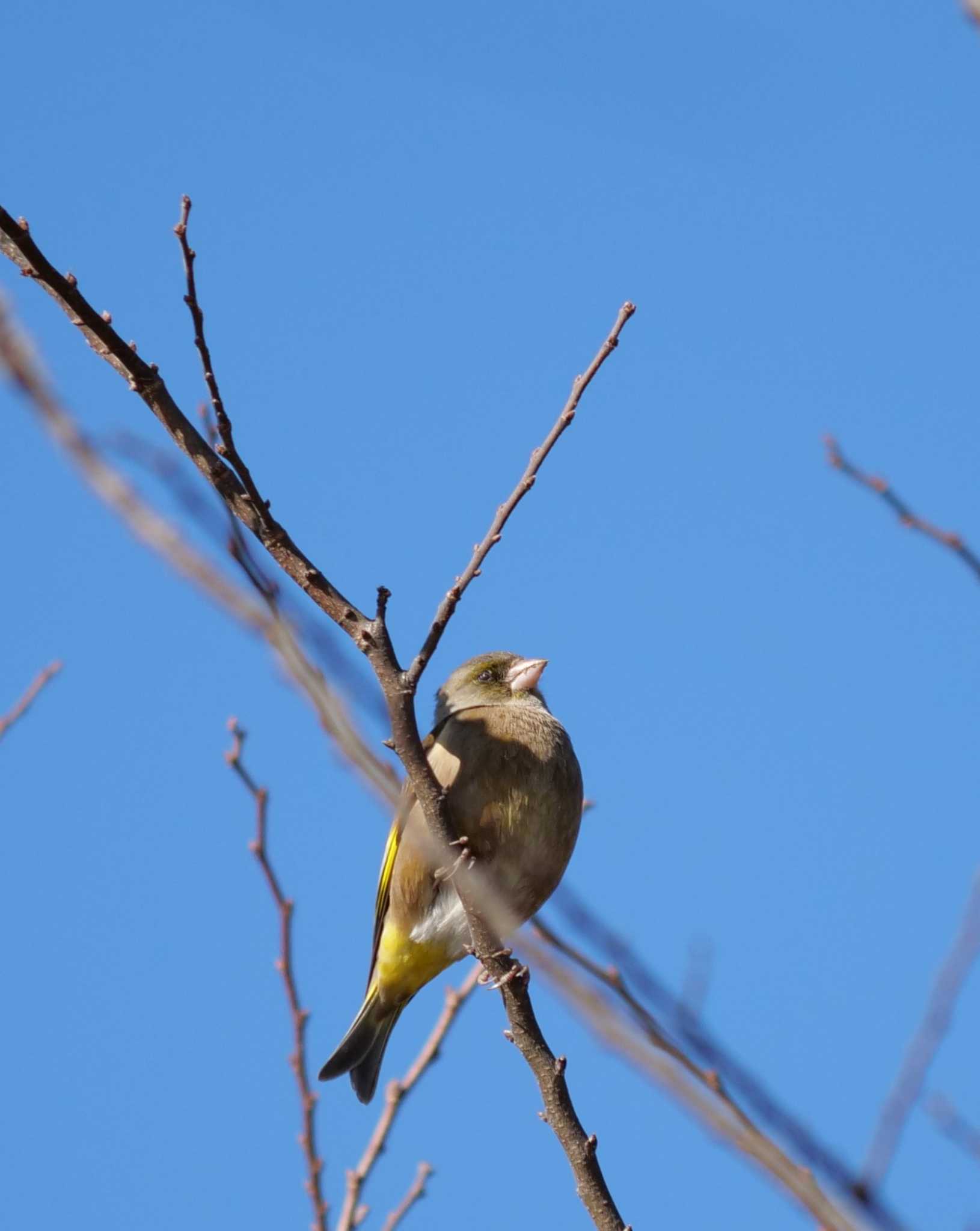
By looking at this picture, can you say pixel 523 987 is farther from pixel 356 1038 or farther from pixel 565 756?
pixel 356 1038

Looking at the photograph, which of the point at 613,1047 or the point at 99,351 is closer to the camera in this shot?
the point at 613,1047

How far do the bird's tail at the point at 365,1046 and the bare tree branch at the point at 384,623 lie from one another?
7.71 feet

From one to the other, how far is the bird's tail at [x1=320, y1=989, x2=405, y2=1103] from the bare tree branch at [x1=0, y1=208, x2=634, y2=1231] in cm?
235

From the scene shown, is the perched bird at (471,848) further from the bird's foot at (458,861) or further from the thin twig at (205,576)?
the thin twig at (205,576)

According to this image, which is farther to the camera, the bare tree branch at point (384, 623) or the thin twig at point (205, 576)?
the bare tree branch at point (384, 623)

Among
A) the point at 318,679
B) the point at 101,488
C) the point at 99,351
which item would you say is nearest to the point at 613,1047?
the point at 318,679

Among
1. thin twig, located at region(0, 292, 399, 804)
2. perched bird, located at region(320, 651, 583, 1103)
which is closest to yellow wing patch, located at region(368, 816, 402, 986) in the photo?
perched bird, located at region(320, 651, 583, 1103)

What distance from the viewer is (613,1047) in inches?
61.3

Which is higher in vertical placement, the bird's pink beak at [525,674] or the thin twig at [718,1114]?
the bird's pink beak at [525,674]

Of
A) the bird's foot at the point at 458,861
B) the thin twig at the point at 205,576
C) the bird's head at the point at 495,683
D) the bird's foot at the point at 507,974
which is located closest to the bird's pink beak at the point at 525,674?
the bird's head at the point at 495,683

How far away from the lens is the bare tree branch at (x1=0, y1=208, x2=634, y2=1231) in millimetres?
3184

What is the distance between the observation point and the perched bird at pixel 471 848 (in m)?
5.14

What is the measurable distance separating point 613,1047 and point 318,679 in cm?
56

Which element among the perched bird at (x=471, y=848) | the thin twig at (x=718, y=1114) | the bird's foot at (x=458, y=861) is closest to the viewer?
the thin twig at (x=718, y=1114)
